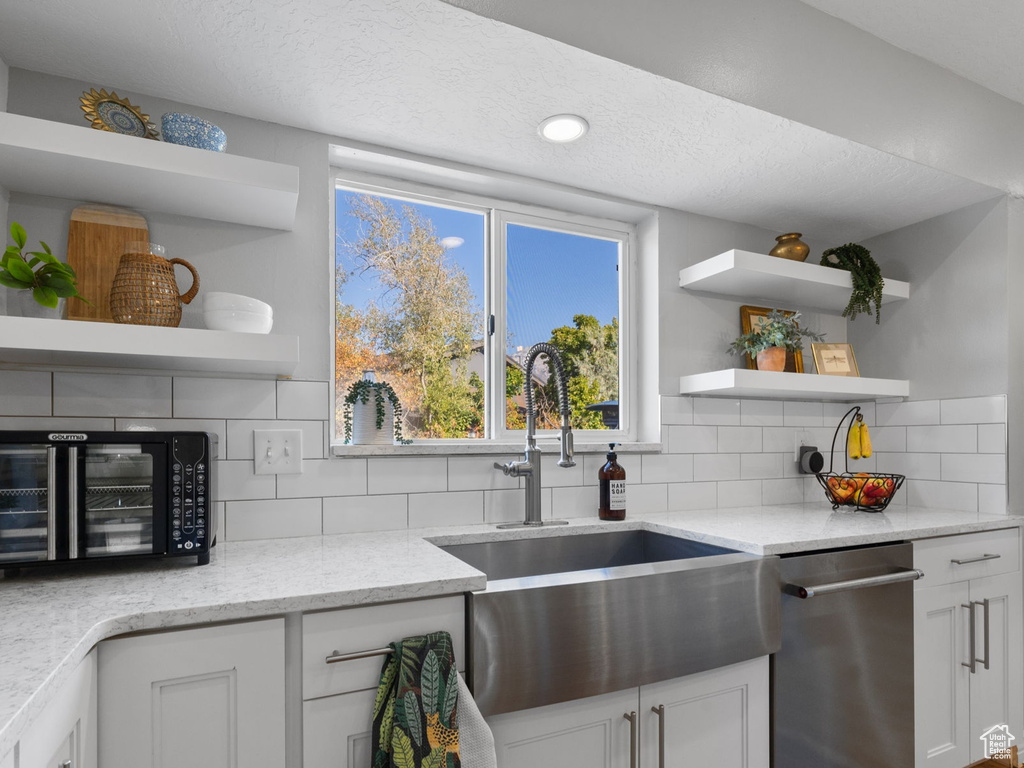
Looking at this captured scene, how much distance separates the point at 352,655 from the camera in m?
1.14

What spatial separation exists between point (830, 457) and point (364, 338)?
78.4 inches

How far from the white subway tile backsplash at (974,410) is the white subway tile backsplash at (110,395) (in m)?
2.67

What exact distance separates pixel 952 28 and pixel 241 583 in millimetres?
2380

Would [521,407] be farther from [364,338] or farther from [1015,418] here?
[1015,418]

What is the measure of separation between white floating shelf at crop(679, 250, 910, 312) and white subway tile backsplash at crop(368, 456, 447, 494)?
1160mm

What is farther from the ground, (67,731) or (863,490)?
(863,490)

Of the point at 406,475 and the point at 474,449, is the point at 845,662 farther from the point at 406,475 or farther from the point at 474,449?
the point at 406,475

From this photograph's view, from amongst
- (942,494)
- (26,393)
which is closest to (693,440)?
(942,494)

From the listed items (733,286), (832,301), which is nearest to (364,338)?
(733,286)

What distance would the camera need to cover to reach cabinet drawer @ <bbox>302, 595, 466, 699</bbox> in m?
1.12

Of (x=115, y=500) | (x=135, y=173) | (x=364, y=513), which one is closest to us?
(x=115, y=500)

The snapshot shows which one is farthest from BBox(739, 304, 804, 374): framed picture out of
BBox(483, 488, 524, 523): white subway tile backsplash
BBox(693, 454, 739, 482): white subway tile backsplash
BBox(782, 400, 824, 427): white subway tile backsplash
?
BBox(483, 488, 524, 523): white subway tile backsplash

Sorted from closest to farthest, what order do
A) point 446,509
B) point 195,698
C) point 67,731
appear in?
point 67,731, point 195,698, point 446,509

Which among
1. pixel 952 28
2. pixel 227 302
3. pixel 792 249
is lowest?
pixel 227 302
